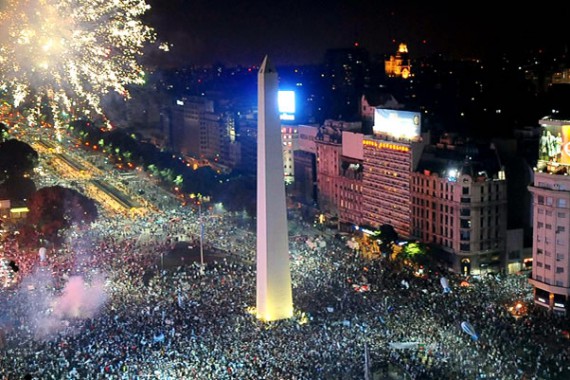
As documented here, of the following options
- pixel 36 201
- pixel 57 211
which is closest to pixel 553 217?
pixel 57 211

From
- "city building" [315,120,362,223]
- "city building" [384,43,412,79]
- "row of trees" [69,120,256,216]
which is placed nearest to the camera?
"city building" [315,120,362,223]

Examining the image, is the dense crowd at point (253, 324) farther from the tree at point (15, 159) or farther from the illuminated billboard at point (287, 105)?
the illuminated billboard at point (287, 105)

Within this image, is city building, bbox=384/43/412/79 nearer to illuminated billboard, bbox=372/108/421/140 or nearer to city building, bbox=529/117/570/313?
illuminated billboard, bbox=372/108/421/140

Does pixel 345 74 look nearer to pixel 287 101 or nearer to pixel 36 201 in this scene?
pixel 287 101

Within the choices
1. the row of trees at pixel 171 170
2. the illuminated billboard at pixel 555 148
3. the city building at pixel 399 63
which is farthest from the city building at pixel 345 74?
the illuminated billboard at pixel 555 148

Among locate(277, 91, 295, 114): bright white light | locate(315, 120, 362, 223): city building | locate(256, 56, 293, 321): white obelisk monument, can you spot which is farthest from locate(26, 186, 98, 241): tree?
locate(277, 91, 295, 114): bright white light

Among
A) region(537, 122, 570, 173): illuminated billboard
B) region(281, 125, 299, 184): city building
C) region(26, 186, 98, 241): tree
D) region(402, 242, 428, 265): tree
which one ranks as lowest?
region(402, 242, 428, 265): tree
